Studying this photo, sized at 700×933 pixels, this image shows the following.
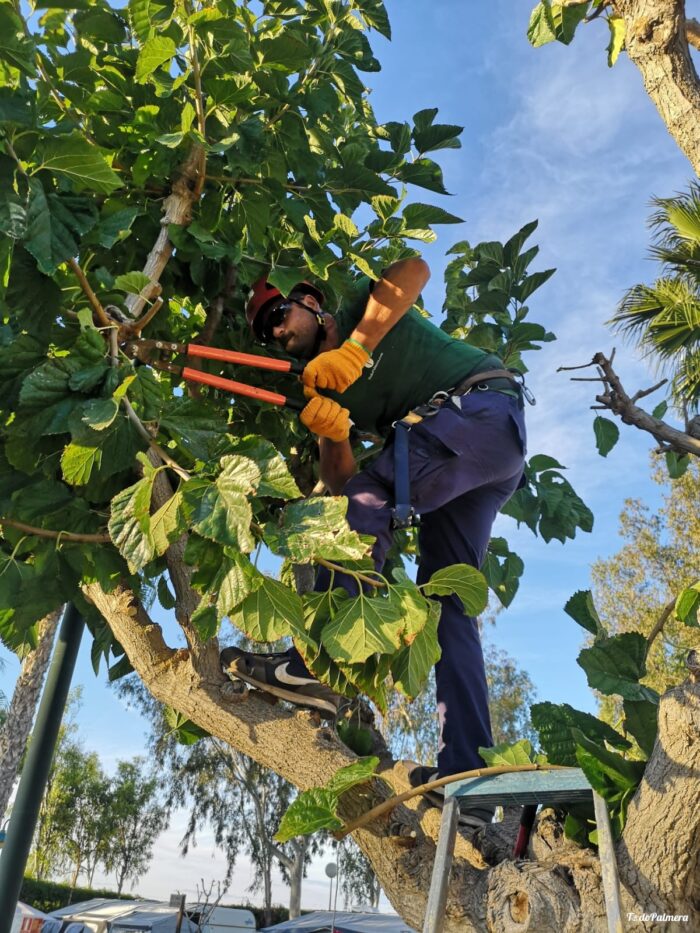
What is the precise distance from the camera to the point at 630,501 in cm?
1753

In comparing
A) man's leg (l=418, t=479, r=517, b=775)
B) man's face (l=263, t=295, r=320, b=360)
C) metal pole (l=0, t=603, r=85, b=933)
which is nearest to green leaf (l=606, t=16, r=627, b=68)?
man's face (l=263, t=295, r=320, b=360)

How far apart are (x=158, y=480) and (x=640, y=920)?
1531 mm

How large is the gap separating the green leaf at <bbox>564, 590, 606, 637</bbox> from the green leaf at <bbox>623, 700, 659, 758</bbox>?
26 centimetres

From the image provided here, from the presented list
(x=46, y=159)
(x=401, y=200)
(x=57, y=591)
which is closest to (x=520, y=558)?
(x=401, y=200)

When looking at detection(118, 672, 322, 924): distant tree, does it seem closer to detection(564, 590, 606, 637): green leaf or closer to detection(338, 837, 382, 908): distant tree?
detection(338, 837, 382, 908): distant tree

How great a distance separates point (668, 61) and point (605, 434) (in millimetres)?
2024

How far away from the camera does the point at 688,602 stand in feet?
4.42

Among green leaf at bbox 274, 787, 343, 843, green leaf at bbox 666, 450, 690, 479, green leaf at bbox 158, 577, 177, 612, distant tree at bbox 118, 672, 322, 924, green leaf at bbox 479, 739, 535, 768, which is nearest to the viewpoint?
green leaf at bbox 274, 787, 343, 843

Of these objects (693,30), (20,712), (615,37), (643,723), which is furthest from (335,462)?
(20,712)

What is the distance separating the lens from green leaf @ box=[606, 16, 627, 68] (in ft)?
13.4

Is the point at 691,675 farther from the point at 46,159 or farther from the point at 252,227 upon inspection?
the point at 252,227

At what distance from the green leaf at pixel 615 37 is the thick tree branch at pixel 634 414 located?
1626mm

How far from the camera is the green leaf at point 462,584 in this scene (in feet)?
5.90

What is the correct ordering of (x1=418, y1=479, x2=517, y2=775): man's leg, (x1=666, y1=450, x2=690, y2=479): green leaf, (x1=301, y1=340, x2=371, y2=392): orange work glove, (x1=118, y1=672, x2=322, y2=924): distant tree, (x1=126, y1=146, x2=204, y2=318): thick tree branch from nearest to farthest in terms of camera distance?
(x1=418, y1=479, x2=517, y2=775): man's leg
(x1=126, y1=146, x2=204, y2=318): thick tree branch
(x1=301, y1=340, x2=371, y2=392): orange work glove
(x1=666, y1=450, x2=690, y2=479): green leaf
(x1=118, y1=672, x2=322, y2=924): distant tree
